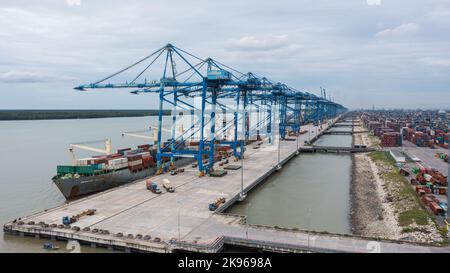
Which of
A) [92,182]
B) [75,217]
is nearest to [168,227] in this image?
[75,217]

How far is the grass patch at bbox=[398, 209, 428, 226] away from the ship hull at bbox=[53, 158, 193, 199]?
24537mm

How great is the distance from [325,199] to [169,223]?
1566 centimetres

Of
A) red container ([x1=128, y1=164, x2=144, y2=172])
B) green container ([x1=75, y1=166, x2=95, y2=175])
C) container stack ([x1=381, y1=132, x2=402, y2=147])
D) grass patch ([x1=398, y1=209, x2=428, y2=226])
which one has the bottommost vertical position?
grass patch ([x1=398, y1=209, x2=428, y2=226])

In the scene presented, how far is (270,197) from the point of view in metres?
30.8

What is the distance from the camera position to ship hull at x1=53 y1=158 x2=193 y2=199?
28.9 meters

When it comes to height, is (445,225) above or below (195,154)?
below

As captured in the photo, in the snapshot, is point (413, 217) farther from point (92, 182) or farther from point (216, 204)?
point (92, 182)

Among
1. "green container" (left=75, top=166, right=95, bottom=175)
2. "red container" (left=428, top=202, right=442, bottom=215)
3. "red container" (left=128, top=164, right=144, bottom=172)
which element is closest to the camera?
"red container" (left=428, top=202, right=442, bottom=215)

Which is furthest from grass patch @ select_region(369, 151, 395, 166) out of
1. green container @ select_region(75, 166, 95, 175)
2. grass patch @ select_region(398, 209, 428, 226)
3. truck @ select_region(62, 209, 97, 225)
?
truck @ select_region(62, 209, 97, 225)

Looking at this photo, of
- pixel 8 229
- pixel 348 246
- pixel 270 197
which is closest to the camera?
pixel 348 246

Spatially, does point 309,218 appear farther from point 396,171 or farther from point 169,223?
point 396,171

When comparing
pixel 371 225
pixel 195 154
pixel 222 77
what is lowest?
pixel 371 225

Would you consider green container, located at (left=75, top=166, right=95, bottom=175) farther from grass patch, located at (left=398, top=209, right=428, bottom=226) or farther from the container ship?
grass patch, located at (left=398, top=209, right=428, bottom=226)
